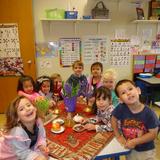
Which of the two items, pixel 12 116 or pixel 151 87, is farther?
pixel 151 87

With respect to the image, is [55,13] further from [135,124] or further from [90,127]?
[135,124]

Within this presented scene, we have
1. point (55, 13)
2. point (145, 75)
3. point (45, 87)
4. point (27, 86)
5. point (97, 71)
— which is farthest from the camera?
point (145, 75)

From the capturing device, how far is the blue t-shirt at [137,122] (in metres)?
1.38

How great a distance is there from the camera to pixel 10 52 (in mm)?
3471

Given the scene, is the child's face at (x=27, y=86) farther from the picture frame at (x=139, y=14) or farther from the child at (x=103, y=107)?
the picture frame at (x=139, y=14)

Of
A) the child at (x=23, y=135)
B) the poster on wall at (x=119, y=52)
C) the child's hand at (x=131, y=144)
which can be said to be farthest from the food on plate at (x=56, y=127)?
the poster on wall at (x=119, y=52)

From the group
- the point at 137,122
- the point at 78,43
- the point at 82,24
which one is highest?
the point at 82,24

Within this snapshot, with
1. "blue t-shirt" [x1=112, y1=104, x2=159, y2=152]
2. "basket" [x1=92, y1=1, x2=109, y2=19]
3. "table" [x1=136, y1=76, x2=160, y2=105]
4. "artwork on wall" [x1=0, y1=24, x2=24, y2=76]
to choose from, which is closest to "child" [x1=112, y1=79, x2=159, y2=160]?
"blue t-shirt" [x1=112, y1=104, x2=159, y2=152]

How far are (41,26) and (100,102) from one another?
2.24 metres

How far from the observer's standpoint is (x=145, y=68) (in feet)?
13.2

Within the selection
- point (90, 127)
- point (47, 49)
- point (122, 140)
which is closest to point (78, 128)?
point (90, 127)

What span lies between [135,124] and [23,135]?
0.74 meters

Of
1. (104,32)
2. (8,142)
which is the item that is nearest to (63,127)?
(8,142)

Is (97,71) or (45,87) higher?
(97,71)
